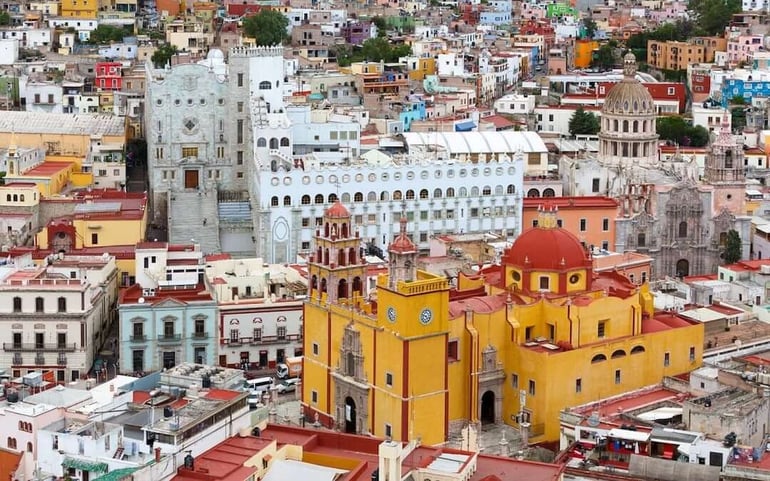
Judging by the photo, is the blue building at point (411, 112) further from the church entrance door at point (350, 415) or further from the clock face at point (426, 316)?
the clock face at point (426, 316)

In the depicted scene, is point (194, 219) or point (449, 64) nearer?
point (194, 219)

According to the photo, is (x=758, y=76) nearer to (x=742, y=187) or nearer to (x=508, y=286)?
(x=742, y=187)

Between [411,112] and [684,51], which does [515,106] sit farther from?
[684,51]

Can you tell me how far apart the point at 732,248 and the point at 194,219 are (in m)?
26.8

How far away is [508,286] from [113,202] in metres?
29.3

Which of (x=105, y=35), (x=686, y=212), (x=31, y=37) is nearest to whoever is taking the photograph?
(x=686, y=212)

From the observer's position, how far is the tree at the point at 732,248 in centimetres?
8112

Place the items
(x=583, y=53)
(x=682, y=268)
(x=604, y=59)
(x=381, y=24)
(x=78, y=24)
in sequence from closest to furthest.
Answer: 1. (x=682, y=268)
2. (x=604, y=59)
3. (x=78, y=24)
4. (x=583, y=53)
5. (x=381, y=24)

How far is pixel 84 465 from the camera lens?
156ft

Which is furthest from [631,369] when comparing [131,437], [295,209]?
[295,209]

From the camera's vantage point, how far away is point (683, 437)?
1997 inches

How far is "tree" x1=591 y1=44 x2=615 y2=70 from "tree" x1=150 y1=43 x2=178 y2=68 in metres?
37.5

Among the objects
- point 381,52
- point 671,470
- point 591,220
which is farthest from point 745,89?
point 671,470

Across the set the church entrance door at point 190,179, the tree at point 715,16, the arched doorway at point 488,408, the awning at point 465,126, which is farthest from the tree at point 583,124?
the arched doorway at point 488,408
